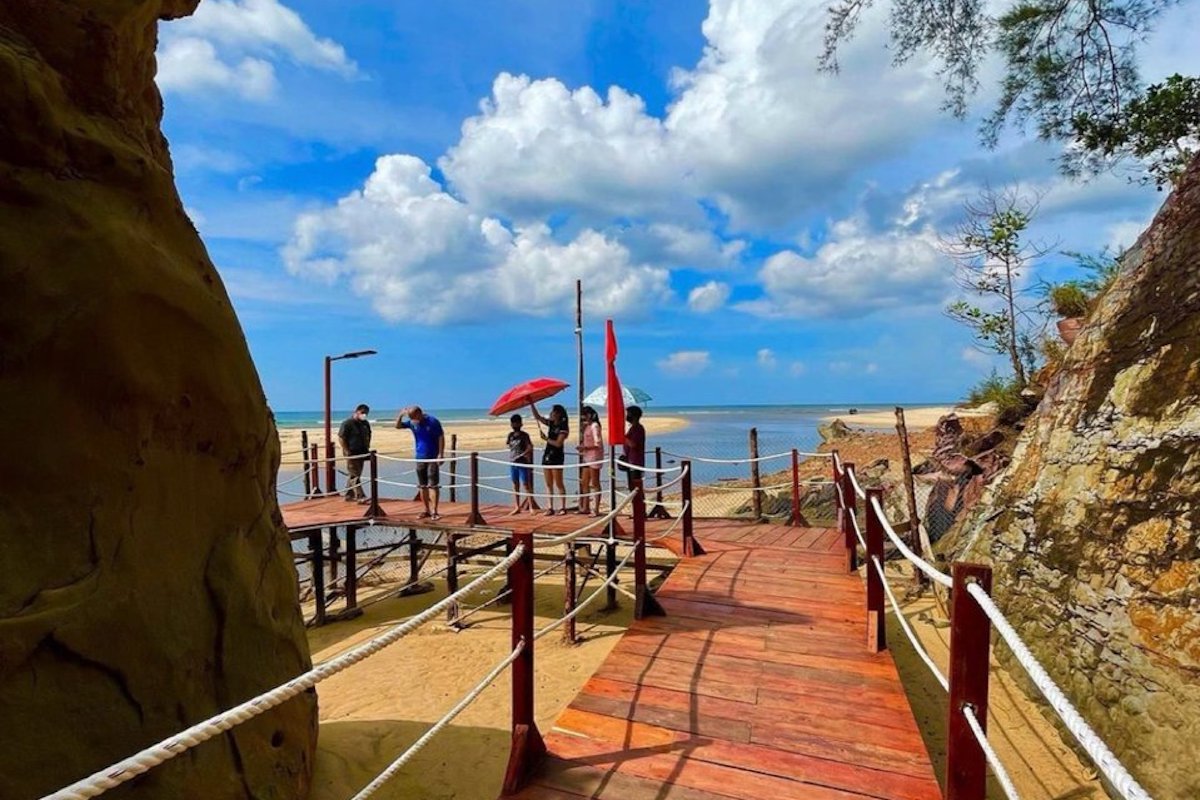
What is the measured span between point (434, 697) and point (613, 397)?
13.5 ft

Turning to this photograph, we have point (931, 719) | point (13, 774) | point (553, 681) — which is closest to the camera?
point (13, 774)

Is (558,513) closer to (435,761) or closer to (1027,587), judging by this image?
(435,761)

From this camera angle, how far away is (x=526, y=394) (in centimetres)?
1054

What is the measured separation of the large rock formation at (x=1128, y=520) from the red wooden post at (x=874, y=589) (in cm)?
166

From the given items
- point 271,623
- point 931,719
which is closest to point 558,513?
point 931,719

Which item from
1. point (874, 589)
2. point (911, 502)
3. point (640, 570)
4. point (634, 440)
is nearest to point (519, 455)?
point (634, 440)

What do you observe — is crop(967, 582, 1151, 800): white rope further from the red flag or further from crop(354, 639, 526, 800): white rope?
the red flag

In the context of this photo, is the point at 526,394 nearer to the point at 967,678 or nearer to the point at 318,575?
the point at 318,575

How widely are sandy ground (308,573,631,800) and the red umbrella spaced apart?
3345 mm

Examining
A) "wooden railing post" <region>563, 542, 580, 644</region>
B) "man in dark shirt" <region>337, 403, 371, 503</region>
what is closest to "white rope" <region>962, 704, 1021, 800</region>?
"wooden railing post" <region>563, 542, 580, 644</region>

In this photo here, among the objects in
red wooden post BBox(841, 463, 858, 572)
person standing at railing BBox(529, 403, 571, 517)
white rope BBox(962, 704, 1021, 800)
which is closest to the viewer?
white rope BBox(962, 704, 1021, 800)

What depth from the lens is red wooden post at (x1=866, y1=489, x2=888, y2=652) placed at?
14.8ft

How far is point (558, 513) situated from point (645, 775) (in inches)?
271

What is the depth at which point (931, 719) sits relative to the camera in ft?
Result: 19.2
